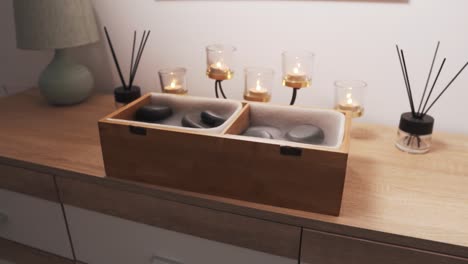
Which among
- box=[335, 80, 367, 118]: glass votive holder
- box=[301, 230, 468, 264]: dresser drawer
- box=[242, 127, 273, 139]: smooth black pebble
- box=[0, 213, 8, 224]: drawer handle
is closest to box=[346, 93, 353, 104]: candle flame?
box=[335, 80, 367, 118]: glass votive holder

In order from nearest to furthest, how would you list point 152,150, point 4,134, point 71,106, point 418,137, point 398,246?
1. point 398,246
2. point 152,150
3. point 418,137
4. point 4,134
5. point 71,106

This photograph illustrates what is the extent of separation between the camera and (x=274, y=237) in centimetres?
60

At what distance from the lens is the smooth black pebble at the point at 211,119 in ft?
2.25

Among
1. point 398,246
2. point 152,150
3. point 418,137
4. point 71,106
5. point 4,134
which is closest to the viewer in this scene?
point 398,246

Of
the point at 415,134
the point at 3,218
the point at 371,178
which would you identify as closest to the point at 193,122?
the point at 371,178

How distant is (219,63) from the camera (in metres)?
0.86

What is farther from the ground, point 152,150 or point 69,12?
point 69,12

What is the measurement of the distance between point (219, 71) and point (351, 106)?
0.33m

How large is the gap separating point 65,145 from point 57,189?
4.3 inches

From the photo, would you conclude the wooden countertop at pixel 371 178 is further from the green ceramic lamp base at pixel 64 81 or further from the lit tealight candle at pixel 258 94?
the lit tealight candle at pixel 258 94

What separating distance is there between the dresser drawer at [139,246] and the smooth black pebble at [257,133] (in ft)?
0.70

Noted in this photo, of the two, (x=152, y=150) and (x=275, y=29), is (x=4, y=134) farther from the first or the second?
(x=275, y=29)

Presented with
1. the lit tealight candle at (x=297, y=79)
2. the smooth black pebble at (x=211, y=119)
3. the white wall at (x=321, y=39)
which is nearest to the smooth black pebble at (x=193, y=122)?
the smooth black pebble at (x=211, y=119)

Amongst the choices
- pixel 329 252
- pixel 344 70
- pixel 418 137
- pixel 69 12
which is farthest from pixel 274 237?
pixel 69 12
